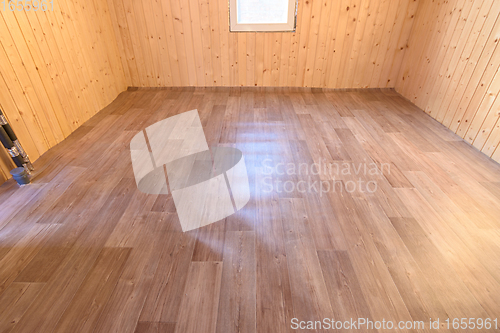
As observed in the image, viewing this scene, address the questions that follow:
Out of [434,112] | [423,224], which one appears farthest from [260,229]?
[434,112]

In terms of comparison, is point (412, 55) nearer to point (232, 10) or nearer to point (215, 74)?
point (232, 10)

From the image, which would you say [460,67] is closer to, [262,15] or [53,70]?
[262,15]

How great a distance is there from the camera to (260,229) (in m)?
1.65

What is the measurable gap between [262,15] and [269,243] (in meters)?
2.95

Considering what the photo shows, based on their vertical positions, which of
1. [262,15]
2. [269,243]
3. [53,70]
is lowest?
[269,243]

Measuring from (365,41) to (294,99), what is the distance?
117 centimetres

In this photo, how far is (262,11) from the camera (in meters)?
3.33

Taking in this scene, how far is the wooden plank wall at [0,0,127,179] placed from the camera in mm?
2033

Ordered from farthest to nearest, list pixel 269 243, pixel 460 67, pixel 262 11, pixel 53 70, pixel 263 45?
pixel 263 45 < pixel 262 11 < pixel 460 67 < pixel 53 70 < pixel 269 243

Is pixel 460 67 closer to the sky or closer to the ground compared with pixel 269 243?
closer to the sky

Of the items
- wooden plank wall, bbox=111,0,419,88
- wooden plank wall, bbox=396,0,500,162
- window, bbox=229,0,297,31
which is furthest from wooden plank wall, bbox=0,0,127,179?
wooden plank wall, bbox=396,0,500,162

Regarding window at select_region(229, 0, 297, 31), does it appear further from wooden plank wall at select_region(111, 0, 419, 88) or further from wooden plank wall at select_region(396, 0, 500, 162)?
wooden plank wall at select_region(396, 0, 500, 162)

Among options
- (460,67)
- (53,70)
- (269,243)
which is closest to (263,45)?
(460,67)

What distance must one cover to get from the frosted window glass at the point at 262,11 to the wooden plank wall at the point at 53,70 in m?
1.68
